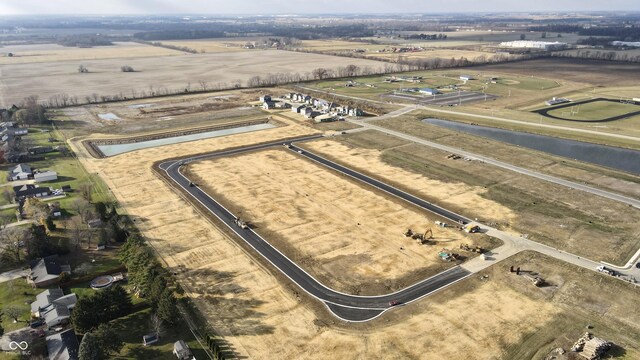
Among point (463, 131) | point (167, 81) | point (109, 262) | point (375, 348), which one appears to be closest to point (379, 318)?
point (375, 348)

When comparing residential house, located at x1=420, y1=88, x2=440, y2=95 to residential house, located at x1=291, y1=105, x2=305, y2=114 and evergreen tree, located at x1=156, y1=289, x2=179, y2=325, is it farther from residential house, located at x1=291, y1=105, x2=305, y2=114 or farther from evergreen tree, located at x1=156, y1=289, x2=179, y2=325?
evergreen tree, located at x1=156, y1=289, x2=179, y2=325

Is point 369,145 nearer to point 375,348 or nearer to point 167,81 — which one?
point 375,348

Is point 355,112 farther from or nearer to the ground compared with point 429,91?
nearer to the ground

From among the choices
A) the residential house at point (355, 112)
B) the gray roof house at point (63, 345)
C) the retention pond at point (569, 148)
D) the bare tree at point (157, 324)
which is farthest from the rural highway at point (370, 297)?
the residential house at point (355, 112)

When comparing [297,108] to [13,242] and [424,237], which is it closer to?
[424,237]

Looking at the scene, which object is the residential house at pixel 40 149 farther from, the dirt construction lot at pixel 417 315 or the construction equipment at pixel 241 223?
the construction equipment at pixel 241 223

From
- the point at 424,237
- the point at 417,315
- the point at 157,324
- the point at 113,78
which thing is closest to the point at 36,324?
the point at 157,324
